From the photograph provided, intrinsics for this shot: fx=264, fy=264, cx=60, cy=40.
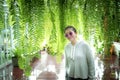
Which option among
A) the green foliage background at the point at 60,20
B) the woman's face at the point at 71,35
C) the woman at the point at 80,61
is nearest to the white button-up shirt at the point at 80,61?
the woman at the point at 80,61

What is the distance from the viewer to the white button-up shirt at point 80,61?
8.23 feet

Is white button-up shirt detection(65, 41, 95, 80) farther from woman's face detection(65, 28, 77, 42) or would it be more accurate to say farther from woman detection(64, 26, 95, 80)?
woman's face detection(65, 28, 77, 42)

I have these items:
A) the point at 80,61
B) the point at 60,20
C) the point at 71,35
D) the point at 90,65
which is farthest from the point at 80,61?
the point at 60,20

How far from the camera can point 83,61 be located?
8.27 feet

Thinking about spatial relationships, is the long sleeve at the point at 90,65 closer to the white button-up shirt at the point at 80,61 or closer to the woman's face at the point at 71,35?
the white button-up shirt at the point at 80,61

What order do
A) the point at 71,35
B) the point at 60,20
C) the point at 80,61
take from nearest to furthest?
1. the point at 60,20
2. the point at 71,35
3. the point at 80,61

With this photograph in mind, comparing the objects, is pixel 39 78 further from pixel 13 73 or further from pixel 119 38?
pixel 119 38

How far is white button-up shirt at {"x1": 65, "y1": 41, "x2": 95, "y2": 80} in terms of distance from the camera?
98.7 inches

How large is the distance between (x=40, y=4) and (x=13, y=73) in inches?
229

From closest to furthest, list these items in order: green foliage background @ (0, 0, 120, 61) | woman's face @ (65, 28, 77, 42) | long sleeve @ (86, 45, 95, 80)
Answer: green foliage background @ (0, 0, 120, 61) → woman's face @ (65, 28, 77, 42) → long sleeve @ (86, 45, 95, 80)

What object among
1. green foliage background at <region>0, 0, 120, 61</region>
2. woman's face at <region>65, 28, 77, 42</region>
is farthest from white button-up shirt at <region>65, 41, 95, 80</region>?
green foliage background at <region>0, 0, 120, 61</region>

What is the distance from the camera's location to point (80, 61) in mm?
2520

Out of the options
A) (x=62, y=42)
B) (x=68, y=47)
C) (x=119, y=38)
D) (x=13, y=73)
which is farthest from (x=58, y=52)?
(x=13, y=73)

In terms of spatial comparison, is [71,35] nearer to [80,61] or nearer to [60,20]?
[80,61]
